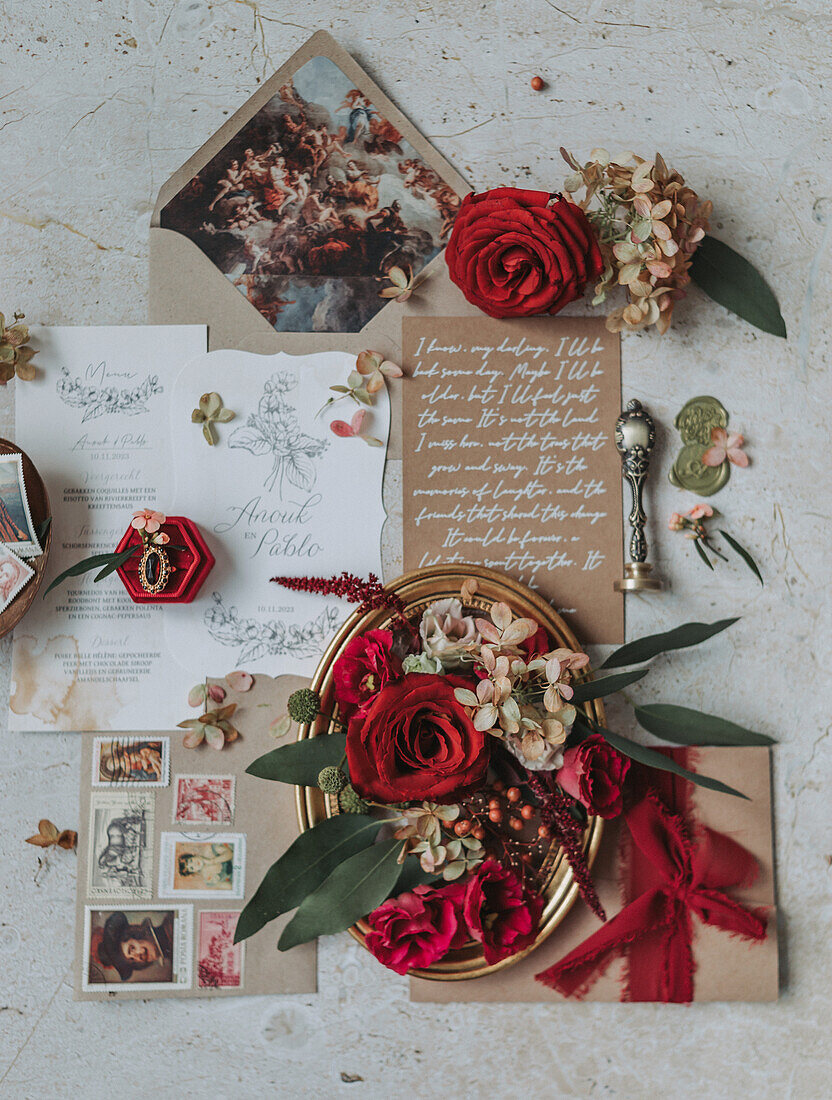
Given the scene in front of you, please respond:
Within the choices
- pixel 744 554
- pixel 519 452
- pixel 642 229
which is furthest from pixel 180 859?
pixel 642 229

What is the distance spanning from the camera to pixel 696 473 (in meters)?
0.83

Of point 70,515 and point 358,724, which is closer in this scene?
point 358,724

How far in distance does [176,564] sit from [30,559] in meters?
0.17

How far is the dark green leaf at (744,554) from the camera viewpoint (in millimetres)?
808

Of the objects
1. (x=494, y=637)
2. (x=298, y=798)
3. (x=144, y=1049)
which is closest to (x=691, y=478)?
(x=494, y=637)

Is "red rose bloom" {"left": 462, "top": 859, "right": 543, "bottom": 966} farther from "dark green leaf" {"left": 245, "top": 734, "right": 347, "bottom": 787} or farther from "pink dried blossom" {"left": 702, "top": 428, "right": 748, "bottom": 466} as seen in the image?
"pink dried blossom" {"left": 702, "top": 428, "right": 748, "bottom": 466}

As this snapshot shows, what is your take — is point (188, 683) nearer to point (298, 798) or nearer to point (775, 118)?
point (298, 798)

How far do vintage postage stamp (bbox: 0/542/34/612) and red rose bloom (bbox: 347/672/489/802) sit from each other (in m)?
0.41

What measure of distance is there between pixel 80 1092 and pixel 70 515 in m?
A: 0.64

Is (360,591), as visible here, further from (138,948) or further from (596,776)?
(138,948)

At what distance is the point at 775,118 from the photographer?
85 centimetres

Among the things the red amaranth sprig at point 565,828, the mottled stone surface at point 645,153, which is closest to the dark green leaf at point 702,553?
the mottled stone surface at point 645,153

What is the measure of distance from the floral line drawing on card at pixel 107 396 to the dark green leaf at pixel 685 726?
2.16ft

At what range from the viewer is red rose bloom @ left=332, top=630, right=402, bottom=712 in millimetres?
699
